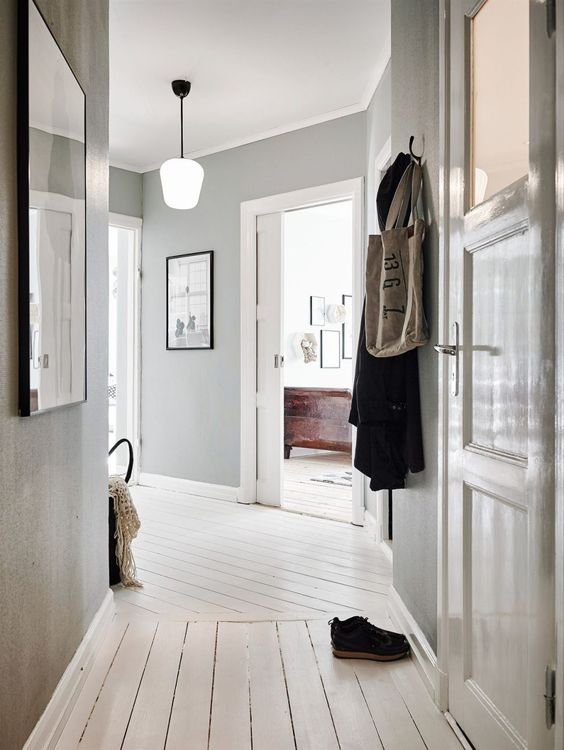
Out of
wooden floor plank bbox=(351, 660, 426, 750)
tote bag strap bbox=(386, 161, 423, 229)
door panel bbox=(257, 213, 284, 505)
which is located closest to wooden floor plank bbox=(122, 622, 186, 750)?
wooden floor plank bbox=(351, 660, 426, 750)

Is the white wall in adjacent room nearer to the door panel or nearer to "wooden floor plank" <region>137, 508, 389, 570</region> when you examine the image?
the door panel

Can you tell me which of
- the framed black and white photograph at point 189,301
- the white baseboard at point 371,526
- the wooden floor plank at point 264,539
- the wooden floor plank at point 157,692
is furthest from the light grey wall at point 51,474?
the framed black and white photograph at point 189,301

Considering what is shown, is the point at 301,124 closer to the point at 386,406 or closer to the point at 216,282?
the point at 216,282

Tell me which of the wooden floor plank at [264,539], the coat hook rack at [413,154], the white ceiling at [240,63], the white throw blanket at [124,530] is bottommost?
the wooden floor plank at [264,539]

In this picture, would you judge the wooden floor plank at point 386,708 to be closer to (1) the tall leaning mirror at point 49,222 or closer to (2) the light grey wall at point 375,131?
(1) the tall leaning mirror at point 49,222

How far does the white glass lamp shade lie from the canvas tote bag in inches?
73.8

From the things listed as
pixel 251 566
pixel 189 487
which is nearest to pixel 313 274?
pixel 189 487

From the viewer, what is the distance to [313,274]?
7.18 metres

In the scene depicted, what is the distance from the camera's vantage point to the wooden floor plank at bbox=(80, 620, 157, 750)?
169 cm

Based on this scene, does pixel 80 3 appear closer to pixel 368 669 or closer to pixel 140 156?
pixel 368 669

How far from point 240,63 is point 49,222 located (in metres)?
2.24

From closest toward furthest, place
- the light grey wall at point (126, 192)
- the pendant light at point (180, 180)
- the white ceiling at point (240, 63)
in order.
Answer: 1. the white ceiling at point (240, 63)
2. the pendant light at point (180, 180)
3. the light grey wall at point (126, 192)

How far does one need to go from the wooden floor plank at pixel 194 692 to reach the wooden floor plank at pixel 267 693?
0.13 metres

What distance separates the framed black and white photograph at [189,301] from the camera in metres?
4.89
